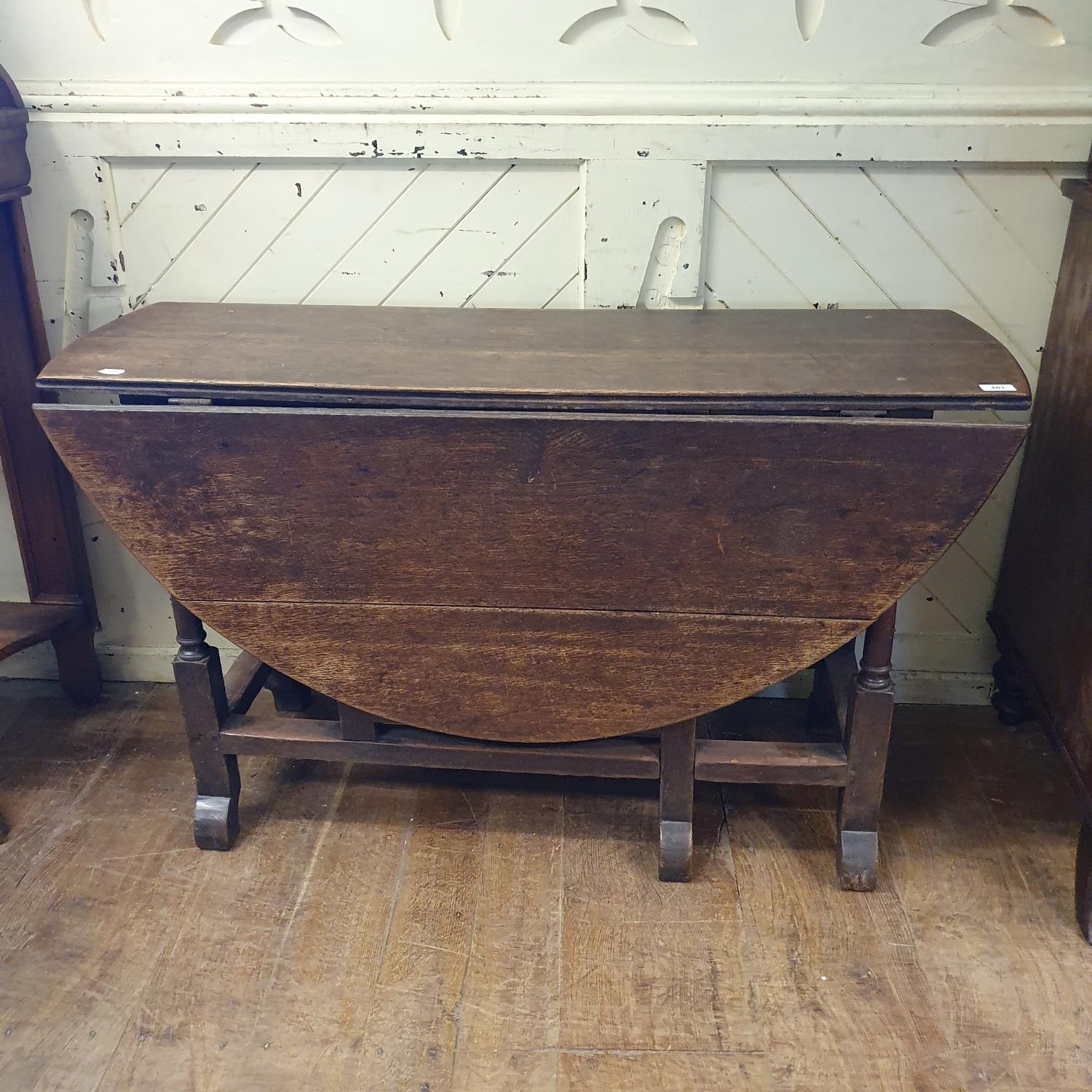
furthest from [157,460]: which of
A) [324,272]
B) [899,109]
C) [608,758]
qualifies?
[899,109]

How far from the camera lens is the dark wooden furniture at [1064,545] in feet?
4.62

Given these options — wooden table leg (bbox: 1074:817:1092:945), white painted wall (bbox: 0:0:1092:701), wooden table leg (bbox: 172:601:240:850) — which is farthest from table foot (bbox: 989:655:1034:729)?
wooden table leg (bbox: 172:601:240:850)

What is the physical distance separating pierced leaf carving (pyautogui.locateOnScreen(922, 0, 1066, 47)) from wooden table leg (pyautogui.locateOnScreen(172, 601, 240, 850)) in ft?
4.49

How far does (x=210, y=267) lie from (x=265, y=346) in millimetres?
376

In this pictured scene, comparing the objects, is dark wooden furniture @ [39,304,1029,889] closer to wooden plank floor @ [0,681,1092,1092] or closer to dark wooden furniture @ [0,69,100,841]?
wooden plank floor @ [0,681,1092,1092]

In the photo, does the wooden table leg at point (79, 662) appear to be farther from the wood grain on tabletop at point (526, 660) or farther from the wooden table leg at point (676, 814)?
the wooden table leg at point (676, 814)

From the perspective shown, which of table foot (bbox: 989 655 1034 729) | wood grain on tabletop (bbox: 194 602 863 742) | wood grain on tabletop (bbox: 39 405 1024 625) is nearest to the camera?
wood grain on tabletop (bbox: 39 405 1024 625)

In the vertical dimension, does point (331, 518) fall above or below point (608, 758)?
above

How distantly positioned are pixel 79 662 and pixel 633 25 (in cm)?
143

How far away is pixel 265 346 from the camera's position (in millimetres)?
1383

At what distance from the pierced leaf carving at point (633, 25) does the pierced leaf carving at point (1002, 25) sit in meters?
0.35

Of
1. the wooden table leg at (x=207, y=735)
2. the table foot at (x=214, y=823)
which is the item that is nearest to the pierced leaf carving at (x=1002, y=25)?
the wooden table leg at (x=207, y=735)

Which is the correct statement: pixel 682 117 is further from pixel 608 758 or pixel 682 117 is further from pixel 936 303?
pixel 608 758

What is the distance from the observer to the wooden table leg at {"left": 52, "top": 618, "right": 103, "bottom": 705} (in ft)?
6.09
